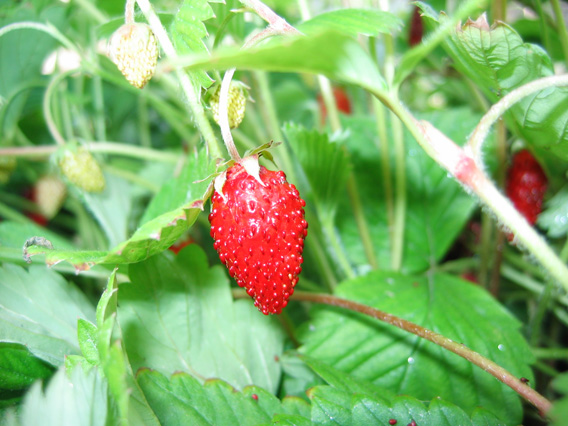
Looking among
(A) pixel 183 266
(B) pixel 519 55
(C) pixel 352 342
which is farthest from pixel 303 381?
(B) pixel 519 55

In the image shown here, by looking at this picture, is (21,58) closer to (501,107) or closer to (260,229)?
(260,229)

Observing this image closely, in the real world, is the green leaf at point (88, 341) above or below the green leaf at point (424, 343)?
above

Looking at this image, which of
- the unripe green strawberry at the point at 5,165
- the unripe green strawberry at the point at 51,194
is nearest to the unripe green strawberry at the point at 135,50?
the unripe green strawberry at the point at 5,165

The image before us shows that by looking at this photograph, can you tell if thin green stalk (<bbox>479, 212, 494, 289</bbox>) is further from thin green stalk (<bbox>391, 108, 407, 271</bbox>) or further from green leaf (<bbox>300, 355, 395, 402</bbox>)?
green leaf (<bbox>300, 355, 395, 402</bbox>)

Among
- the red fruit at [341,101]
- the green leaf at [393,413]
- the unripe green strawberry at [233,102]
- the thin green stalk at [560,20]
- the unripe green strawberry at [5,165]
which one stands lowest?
the green leaf at [393,413]

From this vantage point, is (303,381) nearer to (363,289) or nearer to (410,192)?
(363,289)

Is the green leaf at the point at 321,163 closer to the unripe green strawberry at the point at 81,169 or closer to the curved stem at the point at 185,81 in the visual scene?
the curved stem at the point at 185,81
